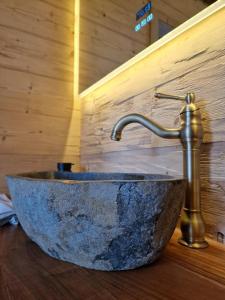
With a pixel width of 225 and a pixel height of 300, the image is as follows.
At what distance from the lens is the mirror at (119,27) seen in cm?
73

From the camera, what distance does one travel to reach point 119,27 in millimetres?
1025

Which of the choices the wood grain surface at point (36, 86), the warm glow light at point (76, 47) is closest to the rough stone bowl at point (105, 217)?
the wood grain surface at point (36, 86)

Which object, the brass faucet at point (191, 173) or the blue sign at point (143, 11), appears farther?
the blue sign at point (143, 11)

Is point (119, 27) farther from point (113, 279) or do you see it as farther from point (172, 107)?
point (113, 279)

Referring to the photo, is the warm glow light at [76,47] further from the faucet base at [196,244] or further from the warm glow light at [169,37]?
the faucet base at [196,244]

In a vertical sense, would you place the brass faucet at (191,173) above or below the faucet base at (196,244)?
above

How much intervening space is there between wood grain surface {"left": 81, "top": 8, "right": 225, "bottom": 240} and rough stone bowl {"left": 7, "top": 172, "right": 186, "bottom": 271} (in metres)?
0.19

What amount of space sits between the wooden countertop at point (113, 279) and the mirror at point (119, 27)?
60 cm

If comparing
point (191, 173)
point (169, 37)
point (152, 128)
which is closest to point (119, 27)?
point (169, 37)

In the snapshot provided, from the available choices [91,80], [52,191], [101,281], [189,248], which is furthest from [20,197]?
[91,80]

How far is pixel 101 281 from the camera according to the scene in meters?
0.37

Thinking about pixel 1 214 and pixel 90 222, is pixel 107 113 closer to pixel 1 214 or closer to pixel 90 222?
pixel 1 214

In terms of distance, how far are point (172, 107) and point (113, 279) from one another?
487 mm

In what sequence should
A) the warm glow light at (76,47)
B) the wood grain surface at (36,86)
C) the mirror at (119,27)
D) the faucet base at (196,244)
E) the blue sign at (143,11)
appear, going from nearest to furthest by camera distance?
1. the faucet base at (196,244)
2. the mirror at (119,27)
3. the blue sign at (143,11)
4. the wood grain surface at (36,86)
5. the warm glow light at (76,47)
